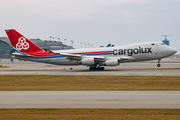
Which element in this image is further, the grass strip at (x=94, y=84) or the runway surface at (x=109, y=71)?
the runway surface at (x=109, y=71)

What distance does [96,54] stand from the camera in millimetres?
46531

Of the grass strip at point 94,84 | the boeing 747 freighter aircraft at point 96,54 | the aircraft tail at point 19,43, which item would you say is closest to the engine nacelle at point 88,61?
the boeing 747 freighter aircraft at point 96,54

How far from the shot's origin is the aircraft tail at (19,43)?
155ft

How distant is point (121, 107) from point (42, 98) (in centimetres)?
559

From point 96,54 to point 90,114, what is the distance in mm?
35101

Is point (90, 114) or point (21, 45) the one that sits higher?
point (21, 45)

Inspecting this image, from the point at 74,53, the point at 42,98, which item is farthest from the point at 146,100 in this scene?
the point at 74,53

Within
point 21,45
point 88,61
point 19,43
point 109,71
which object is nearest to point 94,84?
point 109,71

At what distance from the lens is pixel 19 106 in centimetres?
1334

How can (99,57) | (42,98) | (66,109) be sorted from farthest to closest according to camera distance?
(99,57) → (42,98) → (66,109)

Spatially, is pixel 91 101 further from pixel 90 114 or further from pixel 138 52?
pixel 138 52

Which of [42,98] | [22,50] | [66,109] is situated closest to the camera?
[66,109]

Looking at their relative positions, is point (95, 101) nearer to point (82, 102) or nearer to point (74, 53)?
point (82, 102)

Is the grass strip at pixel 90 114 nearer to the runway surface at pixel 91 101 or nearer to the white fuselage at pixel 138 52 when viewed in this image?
the runway surface at pixel 91 101
